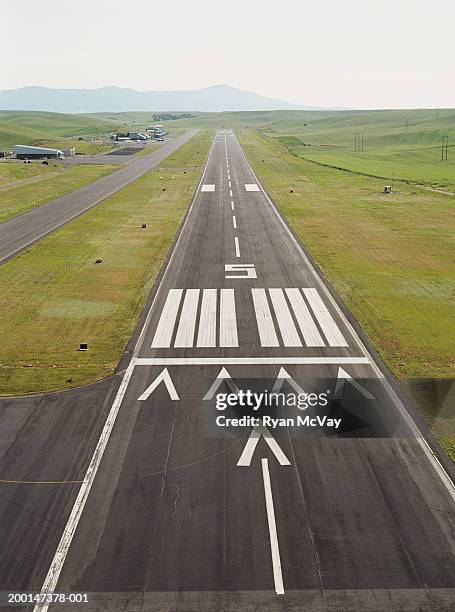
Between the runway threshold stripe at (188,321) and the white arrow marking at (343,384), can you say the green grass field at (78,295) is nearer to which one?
the runway threshold stripe at (188,321)

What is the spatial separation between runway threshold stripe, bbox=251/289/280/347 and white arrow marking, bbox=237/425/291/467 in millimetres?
7346

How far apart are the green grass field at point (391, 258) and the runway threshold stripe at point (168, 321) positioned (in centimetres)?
1040

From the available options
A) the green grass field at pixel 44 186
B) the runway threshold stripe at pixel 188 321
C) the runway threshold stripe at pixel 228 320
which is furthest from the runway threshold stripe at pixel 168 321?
the green grass field at pixel 44 186

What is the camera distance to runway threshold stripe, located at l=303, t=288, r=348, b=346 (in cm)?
2631

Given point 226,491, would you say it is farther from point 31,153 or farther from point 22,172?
point 31,153

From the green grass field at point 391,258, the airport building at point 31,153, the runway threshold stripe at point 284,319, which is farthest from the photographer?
the airport building at point 31,153

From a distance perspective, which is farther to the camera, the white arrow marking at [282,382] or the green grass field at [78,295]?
the green grass field at [78,295]

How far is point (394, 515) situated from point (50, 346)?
18048 mm

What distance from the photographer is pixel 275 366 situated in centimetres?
2347

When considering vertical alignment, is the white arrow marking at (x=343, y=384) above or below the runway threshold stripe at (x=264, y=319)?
below

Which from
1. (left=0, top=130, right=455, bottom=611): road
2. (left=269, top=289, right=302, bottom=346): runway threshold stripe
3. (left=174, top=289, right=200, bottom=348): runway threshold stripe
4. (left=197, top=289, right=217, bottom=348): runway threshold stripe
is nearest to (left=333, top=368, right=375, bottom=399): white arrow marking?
(left=0, top=130, right=455, bottom=611): road

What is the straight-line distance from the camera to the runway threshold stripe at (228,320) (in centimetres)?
2623

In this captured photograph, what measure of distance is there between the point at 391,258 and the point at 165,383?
2675 centimetres

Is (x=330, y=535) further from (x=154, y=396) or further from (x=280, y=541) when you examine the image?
(x=154, y=396)
